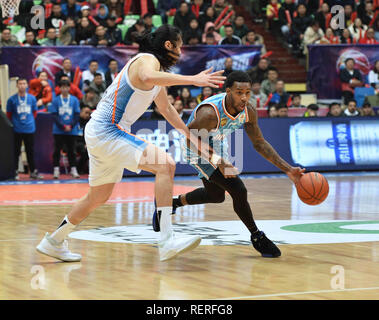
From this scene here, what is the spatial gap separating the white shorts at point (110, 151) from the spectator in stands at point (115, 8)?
14175 mm

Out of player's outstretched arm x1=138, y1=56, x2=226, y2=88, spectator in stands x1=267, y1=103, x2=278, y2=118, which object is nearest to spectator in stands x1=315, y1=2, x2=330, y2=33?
spectator in stands x1=267, y1=103, x2=278, y2=118

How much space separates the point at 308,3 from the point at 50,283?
61.3ft

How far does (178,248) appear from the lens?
259 inches

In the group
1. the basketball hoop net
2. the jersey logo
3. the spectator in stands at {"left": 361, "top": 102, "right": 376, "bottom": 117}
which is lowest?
the spectator in stands at {"left": 361, "top": 102, "right": 376, "bottom": 117}

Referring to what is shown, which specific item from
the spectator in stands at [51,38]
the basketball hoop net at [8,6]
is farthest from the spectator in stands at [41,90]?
the basketball hoop net at [8,6]

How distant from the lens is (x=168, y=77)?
20.9 ft

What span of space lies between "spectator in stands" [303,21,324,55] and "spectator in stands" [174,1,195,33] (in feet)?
11.5

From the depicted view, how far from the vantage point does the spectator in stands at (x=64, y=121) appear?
1628 cm

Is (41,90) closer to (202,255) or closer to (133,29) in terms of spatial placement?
→ (133,29)

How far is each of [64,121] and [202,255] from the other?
9410 millimetres

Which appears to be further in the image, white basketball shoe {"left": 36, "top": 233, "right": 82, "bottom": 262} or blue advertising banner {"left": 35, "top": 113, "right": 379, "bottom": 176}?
blue advertising banner {"left": 35, "top": 113, "right": 379, "bottom": 176}

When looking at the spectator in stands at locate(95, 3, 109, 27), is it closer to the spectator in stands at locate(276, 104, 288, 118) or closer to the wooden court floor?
the spectator in stands at locate(276, 104, 288, 118)

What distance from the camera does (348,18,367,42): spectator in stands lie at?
22255 millimetres

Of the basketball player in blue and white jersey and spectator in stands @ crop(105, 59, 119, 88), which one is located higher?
the basketball player in blue and white jersey
